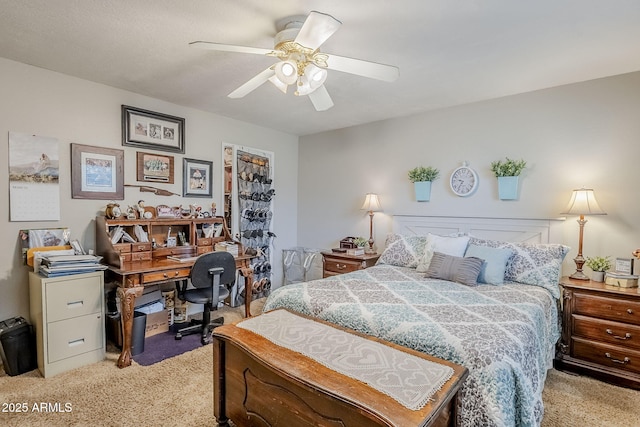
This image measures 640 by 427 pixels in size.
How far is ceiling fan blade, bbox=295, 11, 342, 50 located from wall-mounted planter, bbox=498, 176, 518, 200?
93.5 inches

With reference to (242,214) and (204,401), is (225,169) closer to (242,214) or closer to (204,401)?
(242,214)

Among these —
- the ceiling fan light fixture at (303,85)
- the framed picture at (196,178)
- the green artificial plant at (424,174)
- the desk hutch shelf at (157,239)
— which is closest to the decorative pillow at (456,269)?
the green artificial plant at (424,174)

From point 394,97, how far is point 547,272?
2079mm

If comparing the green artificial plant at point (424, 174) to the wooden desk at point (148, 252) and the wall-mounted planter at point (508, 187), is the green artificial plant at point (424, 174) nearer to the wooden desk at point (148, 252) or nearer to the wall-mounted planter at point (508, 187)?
the wall-mounted planter at point (508, 187)

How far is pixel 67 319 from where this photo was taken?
2.47 m

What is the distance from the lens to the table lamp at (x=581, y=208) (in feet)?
8.61

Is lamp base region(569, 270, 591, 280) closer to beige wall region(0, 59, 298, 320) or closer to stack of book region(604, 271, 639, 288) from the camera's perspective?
stack of book region(604, 271, 639, 288)

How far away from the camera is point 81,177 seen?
9.50 feet

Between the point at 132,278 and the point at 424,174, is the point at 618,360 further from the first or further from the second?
the point at 132,278

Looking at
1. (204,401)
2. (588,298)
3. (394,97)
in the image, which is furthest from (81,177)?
(588,298)

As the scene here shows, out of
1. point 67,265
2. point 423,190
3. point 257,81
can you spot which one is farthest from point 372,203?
point 67,265

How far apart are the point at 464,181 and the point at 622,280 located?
153 centimetres

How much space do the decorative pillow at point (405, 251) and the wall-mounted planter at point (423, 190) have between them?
1.81 ft

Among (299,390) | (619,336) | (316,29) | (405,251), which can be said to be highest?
(316,29)
